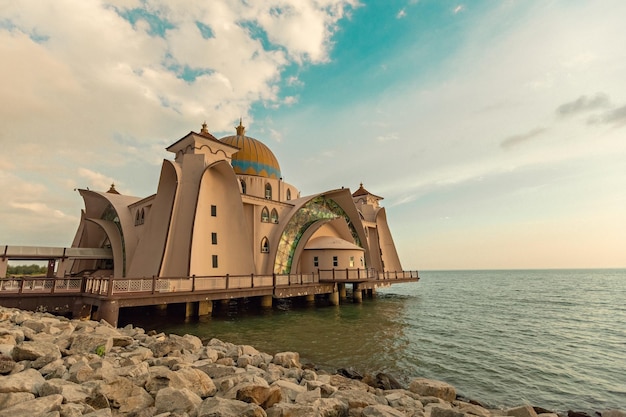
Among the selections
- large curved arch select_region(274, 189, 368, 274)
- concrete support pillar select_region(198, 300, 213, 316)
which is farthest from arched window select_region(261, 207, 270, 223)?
concrete support pillar select_region(198, 300, 213, 316)

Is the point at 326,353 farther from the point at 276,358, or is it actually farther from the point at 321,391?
the point at 321,391

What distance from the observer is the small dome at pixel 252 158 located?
34656mm

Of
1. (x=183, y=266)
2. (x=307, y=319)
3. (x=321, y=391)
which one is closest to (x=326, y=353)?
(x=321, y=391)

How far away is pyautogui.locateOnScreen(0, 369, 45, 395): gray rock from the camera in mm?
5371

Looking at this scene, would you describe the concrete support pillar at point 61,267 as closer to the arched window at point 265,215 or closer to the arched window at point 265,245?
the arched window at point 265,245

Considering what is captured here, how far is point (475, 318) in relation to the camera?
2520 centimetres

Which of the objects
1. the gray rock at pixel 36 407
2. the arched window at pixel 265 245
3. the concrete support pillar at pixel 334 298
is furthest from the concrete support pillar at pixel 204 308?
the gray rock at pixel 36 407

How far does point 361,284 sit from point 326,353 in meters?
17.5

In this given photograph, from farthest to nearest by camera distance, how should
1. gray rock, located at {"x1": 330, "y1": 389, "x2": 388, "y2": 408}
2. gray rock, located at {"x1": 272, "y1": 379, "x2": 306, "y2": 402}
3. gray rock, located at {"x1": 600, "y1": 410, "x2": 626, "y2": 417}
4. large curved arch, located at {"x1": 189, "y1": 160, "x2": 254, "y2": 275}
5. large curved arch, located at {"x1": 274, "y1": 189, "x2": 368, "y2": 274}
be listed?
large curved arch, located at {"x1": 274, "y1": 189, "x2": 368, "y2": 274} < large curved arch, located at {"x1": 189, "y1": 160, "x2": 254, "y2": 275} < gray rock, located at {"x1": 600, "y1": 410, "x2": 626, "y2": 417} < gray rock, located at {"x1": 272, "y1": 379, "x2": 306, "y2": 402} < gray rock, located at {"x1": 330, "y1": 389, "x2": 388, "y2": 408}

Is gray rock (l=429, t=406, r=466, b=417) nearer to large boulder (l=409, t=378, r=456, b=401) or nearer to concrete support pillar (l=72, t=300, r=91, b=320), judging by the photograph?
large boulder (l=409, t=378, r=456, b=401)

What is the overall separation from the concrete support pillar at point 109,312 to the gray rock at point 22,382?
9.80 metres

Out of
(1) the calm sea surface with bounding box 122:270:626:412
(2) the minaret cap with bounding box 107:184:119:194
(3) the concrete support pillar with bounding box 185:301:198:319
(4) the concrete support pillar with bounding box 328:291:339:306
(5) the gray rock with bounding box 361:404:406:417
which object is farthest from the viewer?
(2) the minaret cap with bounding box 107:184:119:194

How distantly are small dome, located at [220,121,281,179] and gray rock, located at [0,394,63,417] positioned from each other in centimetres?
3019

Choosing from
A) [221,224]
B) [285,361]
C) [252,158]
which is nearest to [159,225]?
[221,224]
